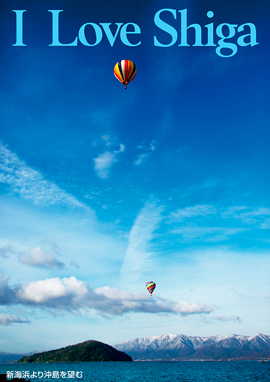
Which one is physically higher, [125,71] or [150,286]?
[125,71]

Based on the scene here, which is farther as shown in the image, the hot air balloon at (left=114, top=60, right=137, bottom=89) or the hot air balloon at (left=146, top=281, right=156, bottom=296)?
the hot air balloon at (left=146, top=281, right=156, bottom=296)

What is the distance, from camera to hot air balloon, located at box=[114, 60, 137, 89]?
44.0m

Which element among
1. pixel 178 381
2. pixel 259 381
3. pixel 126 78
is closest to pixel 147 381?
pixel 178 381

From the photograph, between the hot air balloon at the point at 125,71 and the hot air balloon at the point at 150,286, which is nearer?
the hot air balloon at the point at 125,71

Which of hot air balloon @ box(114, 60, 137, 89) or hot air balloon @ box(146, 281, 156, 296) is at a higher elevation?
hot air balloon @ box(114, 60, 137, 89)

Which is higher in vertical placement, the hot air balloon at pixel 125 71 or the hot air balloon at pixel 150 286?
the hot air balloon at pixel 125 71

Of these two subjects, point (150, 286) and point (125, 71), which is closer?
point (125, 71)

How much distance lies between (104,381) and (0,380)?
86474 millimetres

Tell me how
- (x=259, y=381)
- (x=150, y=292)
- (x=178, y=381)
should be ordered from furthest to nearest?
1. (x=259, y=381)
2. (x=178, y=381)
3. (x=150, y=292)

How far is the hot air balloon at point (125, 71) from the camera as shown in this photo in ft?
144

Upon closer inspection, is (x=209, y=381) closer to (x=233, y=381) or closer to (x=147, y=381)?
(x=233, y=381)

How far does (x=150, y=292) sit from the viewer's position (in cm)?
8306

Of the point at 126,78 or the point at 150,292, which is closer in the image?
the point at 126,78

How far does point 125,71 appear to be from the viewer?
1731 inches
